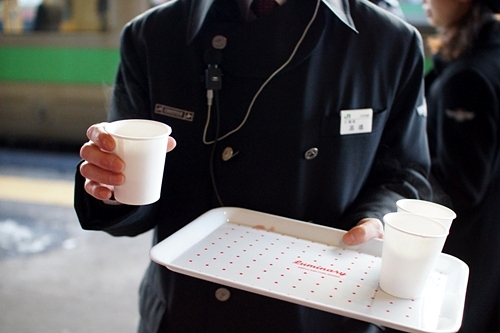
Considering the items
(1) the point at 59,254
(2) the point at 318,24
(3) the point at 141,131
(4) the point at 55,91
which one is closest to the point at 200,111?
(3) the point at 141,131

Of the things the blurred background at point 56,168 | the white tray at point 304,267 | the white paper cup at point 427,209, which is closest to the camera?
the white tray at point 304,267

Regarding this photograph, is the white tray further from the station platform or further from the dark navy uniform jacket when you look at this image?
the station platform

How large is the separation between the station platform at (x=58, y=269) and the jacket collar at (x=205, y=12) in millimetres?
1817

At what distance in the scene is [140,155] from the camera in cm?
84

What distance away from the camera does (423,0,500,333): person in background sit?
168cm

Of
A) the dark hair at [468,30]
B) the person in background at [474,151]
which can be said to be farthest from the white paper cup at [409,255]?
the dark hair at [468,30]

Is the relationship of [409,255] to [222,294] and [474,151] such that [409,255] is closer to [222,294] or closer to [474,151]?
[222,294]

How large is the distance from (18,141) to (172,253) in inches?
179

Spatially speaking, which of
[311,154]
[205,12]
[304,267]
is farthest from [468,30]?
[304,267]

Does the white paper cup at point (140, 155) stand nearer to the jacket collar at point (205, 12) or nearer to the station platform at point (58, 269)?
the jacket collar at point (205, 12)

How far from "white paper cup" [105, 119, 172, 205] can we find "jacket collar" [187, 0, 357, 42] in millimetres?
268

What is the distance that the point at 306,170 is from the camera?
42.4 inches

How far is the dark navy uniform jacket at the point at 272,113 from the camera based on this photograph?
1051mm

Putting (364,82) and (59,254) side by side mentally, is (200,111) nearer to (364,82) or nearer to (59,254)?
(364,82)
